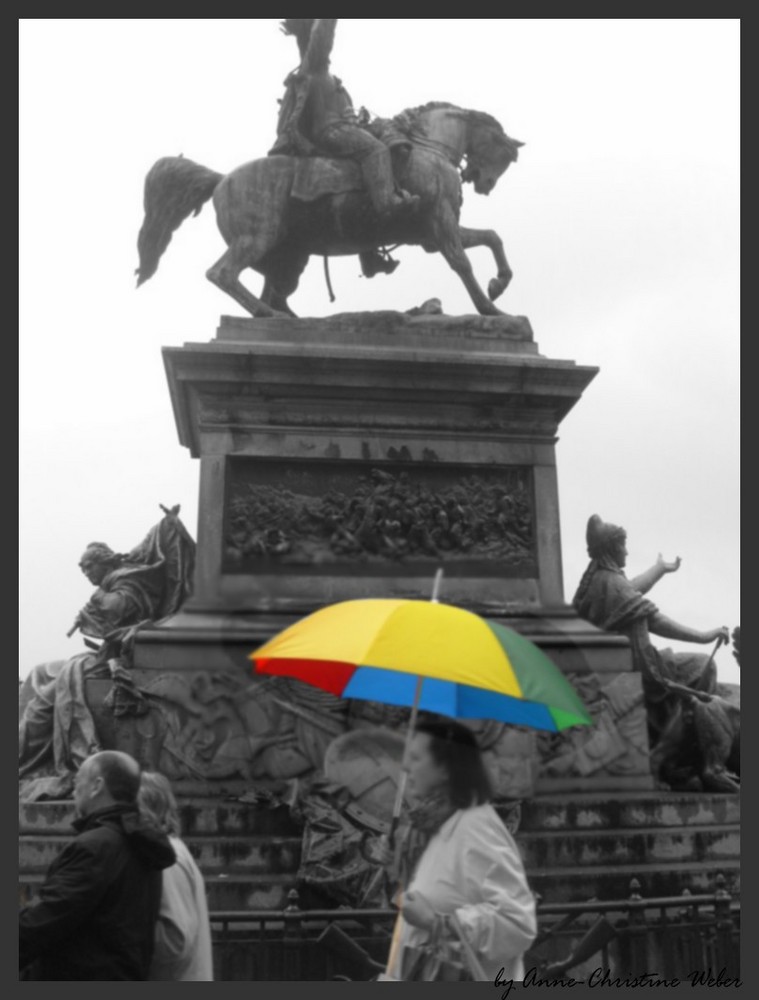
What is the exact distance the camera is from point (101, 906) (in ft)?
→ 12.9

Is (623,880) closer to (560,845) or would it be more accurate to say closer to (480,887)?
(560,845)

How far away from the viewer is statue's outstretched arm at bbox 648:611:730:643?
33.0 feet

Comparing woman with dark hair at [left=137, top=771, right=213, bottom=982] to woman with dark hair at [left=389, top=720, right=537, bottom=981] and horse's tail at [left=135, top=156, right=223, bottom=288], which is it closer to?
Result: woman with dark hair at [left=389, top=720, right=537, bottom=981]

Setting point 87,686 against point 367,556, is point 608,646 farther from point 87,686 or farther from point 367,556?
point 87,686

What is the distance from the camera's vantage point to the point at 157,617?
984cm

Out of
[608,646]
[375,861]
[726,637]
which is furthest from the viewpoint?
[726,637]

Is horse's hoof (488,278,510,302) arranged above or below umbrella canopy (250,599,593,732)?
above

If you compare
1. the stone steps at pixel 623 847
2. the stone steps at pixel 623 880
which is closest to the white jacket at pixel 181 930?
the stone steps at pixel 623 880

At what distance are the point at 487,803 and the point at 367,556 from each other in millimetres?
5598

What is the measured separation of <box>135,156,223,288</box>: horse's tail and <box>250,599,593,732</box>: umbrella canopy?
7375 mm

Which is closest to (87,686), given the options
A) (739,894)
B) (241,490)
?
(241,490)

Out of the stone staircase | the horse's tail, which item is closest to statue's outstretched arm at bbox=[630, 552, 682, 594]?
the stone staircase

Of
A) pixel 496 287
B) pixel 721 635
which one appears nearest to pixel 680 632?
pixel 721 635

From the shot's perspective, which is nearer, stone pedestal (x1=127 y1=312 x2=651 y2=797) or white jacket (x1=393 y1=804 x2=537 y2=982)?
white jacket (x1=393 y1=804 x2=537 y2=982)
